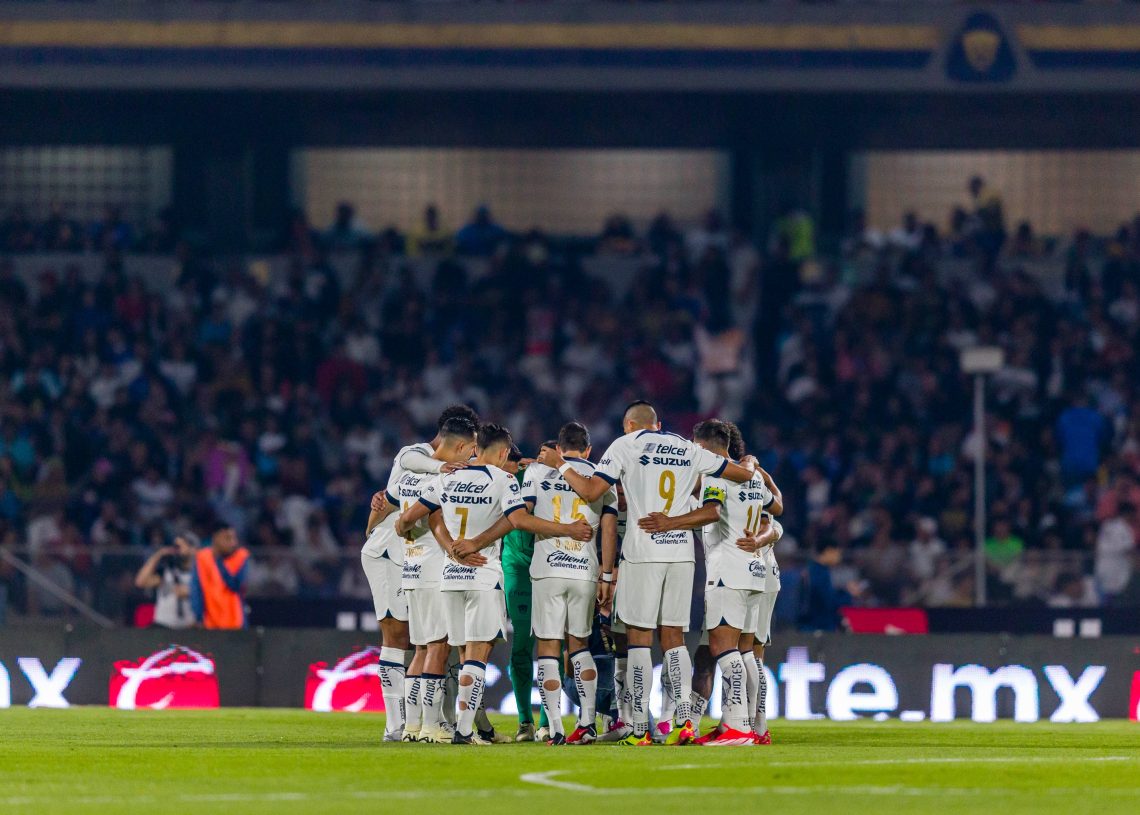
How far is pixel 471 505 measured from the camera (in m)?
13.6

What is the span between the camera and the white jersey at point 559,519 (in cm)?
1385

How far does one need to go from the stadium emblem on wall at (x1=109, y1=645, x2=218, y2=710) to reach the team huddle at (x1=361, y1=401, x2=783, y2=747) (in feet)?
21.6

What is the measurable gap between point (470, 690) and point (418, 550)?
1019 millimetres

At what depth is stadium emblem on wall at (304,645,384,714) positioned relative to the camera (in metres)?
19.9

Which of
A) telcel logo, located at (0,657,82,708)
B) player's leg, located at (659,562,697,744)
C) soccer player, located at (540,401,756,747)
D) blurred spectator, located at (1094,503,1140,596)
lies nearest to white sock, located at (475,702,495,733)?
soccer player, located at (540,401,756,747)

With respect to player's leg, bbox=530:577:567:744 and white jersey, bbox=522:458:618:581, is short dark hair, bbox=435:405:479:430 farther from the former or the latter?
player's leg, bbox=530:577:567:744

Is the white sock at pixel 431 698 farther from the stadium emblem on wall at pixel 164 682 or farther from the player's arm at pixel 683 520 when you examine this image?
the stadium emblem on wall at pixel 164 682

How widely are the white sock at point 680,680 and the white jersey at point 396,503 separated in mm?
1877

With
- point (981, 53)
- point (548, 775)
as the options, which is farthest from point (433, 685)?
point (981, 53)

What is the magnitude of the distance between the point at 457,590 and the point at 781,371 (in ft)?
48.4

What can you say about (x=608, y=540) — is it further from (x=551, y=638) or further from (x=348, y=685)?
(x=348, y=685)

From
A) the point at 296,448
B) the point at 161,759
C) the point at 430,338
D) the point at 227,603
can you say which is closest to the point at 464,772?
the point at 161,759

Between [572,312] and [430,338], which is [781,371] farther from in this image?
[430,338]

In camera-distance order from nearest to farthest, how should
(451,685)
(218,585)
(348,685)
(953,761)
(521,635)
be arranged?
1. (953,761)
2. (521,635)
3. (451,685)
4. (348,685)
5. (218,585)
